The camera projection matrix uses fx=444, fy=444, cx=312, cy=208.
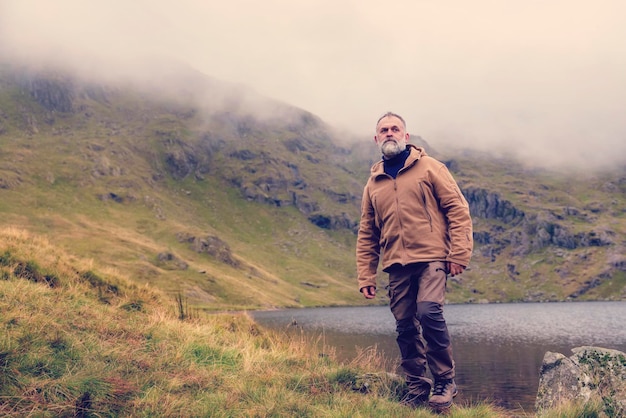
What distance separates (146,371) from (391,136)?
16.9ft

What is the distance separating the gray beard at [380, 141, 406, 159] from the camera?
7109 mm

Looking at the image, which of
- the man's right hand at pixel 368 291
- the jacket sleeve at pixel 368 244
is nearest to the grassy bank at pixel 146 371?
the man's right hand at pixel 368 291

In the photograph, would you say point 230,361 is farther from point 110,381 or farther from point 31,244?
point 31,244

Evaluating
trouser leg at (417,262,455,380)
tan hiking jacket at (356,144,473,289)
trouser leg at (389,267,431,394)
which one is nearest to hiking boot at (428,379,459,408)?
trouser leg at (417,262,455,380)

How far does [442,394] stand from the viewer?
20.7 feet

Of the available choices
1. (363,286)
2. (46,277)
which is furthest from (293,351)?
(46,277)

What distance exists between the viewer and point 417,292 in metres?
6.92

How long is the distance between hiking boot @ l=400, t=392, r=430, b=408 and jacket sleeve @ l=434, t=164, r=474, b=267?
6.80ft

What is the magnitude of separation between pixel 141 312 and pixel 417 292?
7810 millimetres

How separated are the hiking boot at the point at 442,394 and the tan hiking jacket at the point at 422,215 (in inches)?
68.5

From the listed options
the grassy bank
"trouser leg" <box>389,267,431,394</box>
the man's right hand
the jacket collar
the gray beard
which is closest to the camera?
the grassy bank

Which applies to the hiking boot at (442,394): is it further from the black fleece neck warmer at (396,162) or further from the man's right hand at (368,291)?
the black fleece neck warmer at (396,162)

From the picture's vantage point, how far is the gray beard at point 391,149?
7109 mm

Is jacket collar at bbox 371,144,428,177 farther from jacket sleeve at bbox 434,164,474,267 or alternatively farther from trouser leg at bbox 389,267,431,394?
trouser leg at bbox 389,267,431,394
